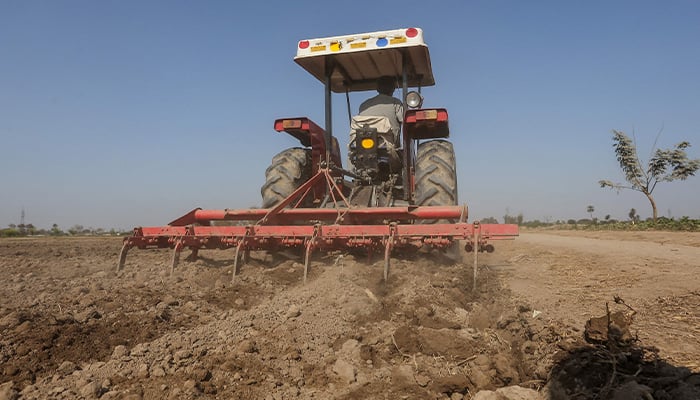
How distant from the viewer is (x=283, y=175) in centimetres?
566

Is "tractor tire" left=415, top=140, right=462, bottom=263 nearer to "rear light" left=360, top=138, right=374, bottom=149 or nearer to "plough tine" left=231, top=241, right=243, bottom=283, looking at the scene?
"rear light" left=360, top=138, right=374, bottom=149

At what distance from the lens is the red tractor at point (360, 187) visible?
4094mm

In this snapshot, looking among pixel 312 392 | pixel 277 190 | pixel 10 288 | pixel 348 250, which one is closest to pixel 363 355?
pixel 312 392

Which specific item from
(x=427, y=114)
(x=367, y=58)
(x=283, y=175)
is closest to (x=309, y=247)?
(x=283, y=175)

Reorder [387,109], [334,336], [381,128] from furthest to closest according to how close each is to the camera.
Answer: [387,109]
[381,128]
[334,336]

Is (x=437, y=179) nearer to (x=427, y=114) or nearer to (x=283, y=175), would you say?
(x=427, y=114)

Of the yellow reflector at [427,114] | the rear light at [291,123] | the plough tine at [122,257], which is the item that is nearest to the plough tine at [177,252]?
the plough tine at [122,257]

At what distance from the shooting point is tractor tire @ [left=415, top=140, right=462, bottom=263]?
4941mm

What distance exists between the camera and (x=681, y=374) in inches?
66.3

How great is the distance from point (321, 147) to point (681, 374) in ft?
15.7

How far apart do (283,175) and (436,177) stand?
1896 mm

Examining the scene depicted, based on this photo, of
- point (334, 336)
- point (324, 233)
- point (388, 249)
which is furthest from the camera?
point (324, 233)

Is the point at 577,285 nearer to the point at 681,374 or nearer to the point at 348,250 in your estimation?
the point at 348,250

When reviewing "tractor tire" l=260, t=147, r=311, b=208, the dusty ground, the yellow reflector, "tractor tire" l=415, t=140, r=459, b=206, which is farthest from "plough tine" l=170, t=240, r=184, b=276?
the yellow reflector
